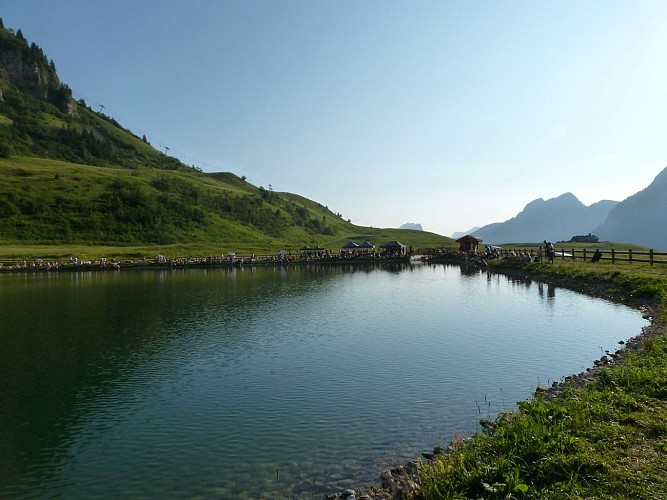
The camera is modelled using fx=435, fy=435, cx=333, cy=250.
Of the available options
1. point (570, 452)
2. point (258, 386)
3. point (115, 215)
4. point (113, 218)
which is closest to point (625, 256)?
point (258, 386)

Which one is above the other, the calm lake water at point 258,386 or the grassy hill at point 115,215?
the grassy hill at point 115,215

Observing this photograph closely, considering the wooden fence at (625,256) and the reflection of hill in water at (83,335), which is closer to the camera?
the reflection of hill in water at (83,335)

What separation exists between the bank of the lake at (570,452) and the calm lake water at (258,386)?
81.2 inches

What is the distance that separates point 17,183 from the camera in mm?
134500

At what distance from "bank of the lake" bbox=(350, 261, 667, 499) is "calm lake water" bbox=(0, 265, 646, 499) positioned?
206cm

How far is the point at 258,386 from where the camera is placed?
18.2 meters

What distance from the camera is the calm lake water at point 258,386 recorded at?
11766 mm

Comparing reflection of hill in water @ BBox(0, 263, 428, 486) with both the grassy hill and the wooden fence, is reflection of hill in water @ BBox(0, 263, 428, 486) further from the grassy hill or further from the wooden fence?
the grassy hill

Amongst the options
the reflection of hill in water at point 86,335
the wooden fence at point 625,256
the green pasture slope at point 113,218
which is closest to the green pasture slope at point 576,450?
the reflection of hill in water at point 86,335

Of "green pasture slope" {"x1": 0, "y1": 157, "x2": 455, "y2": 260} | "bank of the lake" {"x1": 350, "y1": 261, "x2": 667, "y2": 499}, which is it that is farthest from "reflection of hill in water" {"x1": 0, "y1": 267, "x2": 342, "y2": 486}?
"green pasture slope" {"x1": 0, "y1": 157, "x2": 455, "y2": 260}

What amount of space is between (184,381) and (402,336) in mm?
13310

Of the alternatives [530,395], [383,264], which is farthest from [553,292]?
[383,264]

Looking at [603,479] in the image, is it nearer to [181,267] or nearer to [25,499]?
[25,499]

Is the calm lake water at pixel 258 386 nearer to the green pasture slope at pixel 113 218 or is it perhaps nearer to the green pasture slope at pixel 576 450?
the green pasture slope at pixel 576 450
